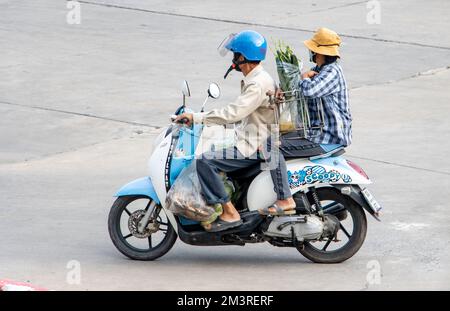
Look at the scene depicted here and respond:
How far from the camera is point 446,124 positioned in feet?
42.6

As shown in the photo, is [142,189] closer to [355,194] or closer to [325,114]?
[325,114]

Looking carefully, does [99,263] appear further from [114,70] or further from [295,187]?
[114,70]

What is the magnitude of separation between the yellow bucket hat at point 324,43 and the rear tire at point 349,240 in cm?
102

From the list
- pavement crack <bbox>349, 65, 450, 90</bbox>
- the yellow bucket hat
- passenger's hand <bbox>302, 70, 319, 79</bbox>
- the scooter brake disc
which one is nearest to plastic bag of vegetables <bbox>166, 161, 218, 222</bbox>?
the scooter brake disc

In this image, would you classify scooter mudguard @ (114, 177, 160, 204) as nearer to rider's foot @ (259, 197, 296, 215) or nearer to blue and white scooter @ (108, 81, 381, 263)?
blue and white scooter @ (108, 81, 381, 263)

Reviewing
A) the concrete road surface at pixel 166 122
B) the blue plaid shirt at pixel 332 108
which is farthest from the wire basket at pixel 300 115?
the concrete road surface at pixel 166 122

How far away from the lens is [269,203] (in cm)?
881

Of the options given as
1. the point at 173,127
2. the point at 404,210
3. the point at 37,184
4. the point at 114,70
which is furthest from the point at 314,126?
the point at 114,70

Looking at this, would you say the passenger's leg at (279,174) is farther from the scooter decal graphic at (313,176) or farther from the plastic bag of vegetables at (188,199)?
the plastic bag of vegetables at (188,199)

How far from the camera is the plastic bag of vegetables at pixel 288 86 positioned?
8.73 meters

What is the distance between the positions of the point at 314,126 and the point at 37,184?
11.3 feet

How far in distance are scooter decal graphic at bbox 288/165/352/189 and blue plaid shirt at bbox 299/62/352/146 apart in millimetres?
223

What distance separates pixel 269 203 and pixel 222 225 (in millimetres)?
387

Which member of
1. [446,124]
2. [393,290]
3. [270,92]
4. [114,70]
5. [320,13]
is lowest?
[393,290]
